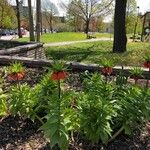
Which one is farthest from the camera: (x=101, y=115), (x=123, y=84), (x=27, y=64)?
(x=27, y=64)

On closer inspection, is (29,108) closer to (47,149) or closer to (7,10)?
(47,149)

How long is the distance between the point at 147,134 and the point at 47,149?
5.20ft

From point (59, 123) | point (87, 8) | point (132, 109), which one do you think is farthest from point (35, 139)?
point (87, 8)

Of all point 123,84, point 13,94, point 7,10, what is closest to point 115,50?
point 123,84

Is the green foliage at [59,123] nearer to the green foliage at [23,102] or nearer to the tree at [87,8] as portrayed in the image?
the green foliage at [23,102]

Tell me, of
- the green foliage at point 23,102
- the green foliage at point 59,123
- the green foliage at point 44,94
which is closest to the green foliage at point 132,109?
the green foliage at point 59,123

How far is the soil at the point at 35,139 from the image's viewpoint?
5.10 meters

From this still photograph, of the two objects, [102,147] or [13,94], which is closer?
[102,147]

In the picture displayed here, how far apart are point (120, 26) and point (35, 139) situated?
39.9ft

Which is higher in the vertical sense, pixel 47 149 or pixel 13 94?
pixel 13 94

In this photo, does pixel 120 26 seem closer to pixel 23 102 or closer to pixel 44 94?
pixel 44 94

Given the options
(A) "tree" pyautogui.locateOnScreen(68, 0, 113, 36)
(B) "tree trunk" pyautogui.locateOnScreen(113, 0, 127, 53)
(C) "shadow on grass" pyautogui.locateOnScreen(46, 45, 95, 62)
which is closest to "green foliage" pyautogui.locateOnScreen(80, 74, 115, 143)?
(C) "shadow on grass" pyautogui.locateOnScreen(46, 45, 95, 62)

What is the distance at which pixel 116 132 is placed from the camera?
5152 millimetres

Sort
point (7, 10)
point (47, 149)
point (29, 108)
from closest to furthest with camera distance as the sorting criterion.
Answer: point (47, 149)
point (29, 108)
point (7, 10)
